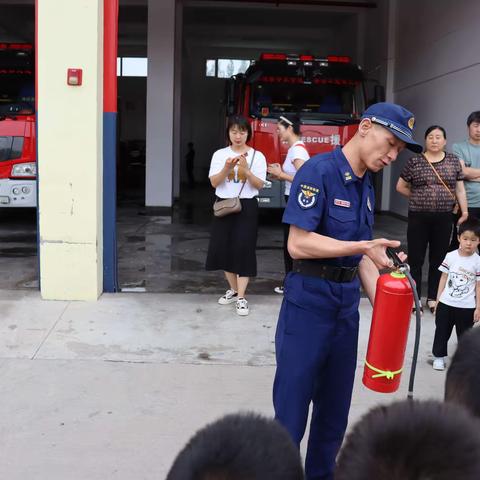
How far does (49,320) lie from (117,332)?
0.69 metres

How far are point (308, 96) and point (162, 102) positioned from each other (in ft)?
12.7

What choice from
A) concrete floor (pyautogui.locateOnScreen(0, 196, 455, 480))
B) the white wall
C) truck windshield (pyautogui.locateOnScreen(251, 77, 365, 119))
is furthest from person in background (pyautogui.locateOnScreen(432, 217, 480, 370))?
truck windshield (pyautogui.locateOnScreen(251, 77, 365, 119))

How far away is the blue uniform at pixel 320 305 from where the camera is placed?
2.70m

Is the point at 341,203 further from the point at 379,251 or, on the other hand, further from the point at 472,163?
the point at 472,163

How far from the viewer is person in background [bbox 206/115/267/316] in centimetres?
575

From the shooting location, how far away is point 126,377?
4.41 m

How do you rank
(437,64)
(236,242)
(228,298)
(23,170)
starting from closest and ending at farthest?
(236,242) < (228,298) < (23,170) < (437,64)

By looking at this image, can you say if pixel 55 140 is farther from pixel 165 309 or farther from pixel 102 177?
pixel 165 309

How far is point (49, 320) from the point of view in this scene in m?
5.54

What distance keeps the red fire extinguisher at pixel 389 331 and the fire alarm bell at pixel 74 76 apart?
4097 mm

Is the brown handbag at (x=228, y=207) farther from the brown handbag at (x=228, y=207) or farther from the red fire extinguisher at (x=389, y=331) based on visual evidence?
the red fire extinguisher at (x=389, y=331)

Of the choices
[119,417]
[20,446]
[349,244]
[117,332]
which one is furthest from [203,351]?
[349,244]

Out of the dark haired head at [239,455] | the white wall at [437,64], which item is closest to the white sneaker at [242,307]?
the dark haired head at [239,455]

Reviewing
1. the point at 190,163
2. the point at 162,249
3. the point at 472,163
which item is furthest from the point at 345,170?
the point at 190,163
